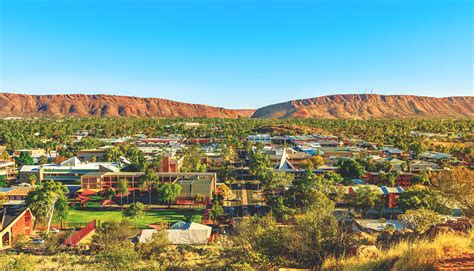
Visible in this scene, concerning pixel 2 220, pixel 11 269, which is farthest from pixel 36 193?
pixel 11 269

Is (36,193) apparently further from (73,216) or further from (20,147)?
(20,147)

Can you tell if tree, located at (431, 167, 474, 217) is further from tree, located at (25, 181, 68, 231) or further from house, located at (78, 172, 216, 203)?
tree, located at (25, 181, 68, 231)

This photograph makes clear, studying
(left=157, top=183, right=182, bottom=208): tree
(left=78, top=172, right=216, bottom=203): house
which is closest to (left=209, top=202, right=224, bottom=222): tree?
(left=157, top=183, right=182, bottom=208): tree

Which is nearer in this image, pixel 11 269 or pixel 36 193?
pixel 11 269

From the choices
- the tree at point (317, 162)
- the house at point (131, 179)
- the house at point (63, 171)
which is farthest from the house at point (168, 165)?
the tree at point (317, 162)


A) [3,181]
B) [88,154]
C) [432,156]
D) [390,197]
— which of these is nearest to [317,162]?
[432,156]

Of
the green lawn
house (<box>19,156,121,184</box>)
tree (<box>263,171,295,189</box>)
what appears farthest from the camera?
house (<box>19,156,121,184</box>)

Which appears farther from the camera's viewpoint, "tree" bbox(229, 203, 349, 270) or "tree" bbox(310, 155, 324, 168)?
"tree" bbox(310, 155, 324, 168)
